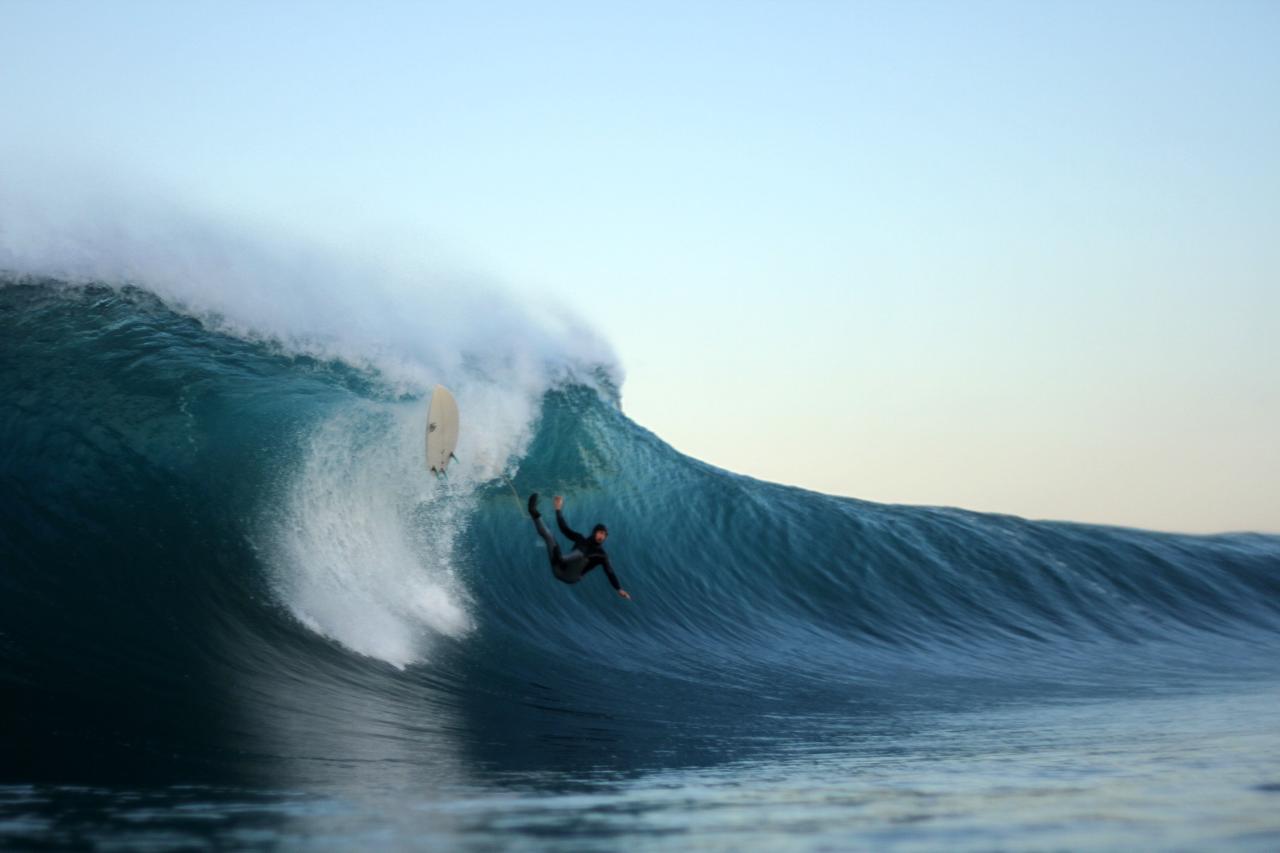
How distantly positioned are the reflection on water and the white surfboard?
3.63m

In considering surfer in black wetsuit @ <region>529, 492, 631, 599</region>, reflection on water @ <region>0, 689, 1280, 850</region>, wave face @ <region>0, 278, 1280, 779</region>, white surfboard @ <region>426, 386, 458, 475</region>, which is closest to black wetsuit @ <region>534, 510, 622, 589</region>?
surfer in black wetsuit @ <region>529, 492, 631, 599</region>

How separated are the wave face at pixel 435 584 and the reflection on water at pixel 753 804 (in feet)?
1.96

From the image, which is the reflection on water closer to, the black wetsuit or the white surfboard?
the black wetsuit

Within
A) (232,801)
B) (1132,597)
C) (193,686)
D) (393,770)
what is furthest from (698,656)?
(1132,597)

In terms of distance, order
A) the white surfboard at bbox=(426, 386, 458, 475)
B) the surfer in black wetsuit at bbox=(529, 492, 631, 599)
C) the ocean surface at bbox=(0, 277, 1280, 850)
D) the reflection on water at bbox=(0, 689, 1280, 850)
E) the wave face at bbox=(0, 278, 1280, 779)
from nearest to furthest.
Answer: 1. the reflection on water at bbox=(0, 689, 1280, 850)
2. the ocean surface at bbox=(0, 277, 1280, 850)
3. the wave face at bbox=(0, 278, 1280, 779)
4. the surfer in black wetsuit at bbox=(529, 492, 631, 599)
5. the white surfboard at bbox=(426, 386, 458, 475)

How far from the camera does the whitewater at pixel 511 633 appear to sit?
15.2 feet

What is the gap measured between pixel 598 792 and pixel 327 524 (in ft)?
19.6

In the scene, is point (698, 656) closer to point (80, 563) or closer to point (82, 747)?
point (80, 563)

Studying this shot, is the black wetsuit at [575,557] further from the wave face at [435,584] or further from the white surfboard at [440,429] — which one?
the white surfboard at [440,429]

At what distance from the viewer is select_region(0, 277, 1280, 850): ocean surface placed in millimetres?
4590

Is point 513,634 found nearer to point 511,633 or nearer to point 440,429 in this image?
point 511,633

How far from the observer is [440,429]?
9391 millimetres

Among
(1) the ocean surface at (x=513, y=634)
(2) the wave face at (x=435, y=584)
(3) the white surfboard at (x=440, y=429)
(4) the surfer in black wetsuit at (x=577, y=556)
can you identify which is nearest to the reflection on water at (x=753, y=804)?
(1) the ocean surface at (x=513, y=634)

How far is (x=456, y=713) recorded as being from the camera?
757cm
